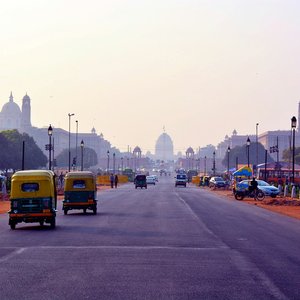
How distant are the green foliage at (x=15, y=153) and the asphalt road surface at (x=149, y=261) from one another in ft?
347

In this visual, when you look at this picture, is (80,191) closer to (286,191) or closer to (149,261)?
(149,261)

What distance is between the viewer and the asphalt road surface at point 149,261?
45.9 feet

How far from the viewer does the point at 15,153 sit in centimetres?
14088

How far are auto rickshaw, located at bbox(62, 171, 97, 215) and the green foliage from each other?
3779 inches

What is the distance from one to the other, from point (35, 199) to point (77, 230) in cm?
212

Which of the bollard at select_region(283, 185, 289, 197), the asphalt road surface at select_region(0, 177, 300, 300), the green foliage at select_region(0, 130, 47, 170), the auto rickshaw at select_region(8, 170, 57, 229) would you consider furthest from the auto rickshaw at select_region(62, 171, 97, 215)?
the green foliage at select_region(0, 130, 47, 170)

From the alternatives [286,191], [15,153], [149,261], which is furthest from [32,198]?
[15,153]

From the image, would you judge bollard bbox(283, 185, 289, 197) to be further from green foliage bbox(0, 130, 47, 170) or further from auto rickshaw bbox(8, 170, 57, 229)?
green foliage bbox(0, 130, 47, 170)

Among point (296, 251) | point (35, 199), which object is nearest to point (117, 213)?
point (35, 199)

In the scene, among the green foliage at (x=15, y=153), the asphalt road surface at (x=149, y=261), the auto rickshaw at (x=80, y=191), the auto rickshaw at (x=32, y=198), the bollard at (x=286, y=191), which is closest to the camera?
the asphalt road surface at (x=149, y=261)

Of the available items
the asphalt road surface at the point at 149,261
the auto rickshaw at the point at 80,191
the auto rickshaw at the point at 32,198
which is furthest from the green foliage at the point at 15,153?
the asphalt road surface at the point at 149,261

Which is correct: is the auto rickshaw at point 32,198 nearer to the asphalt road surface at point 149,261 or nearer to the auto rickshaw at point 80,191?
the asphalt road surface at point 149,261

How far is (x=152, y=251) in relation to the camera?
21.0 m

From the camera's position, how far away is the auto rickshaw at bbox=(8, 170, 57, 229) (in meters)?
29.6
